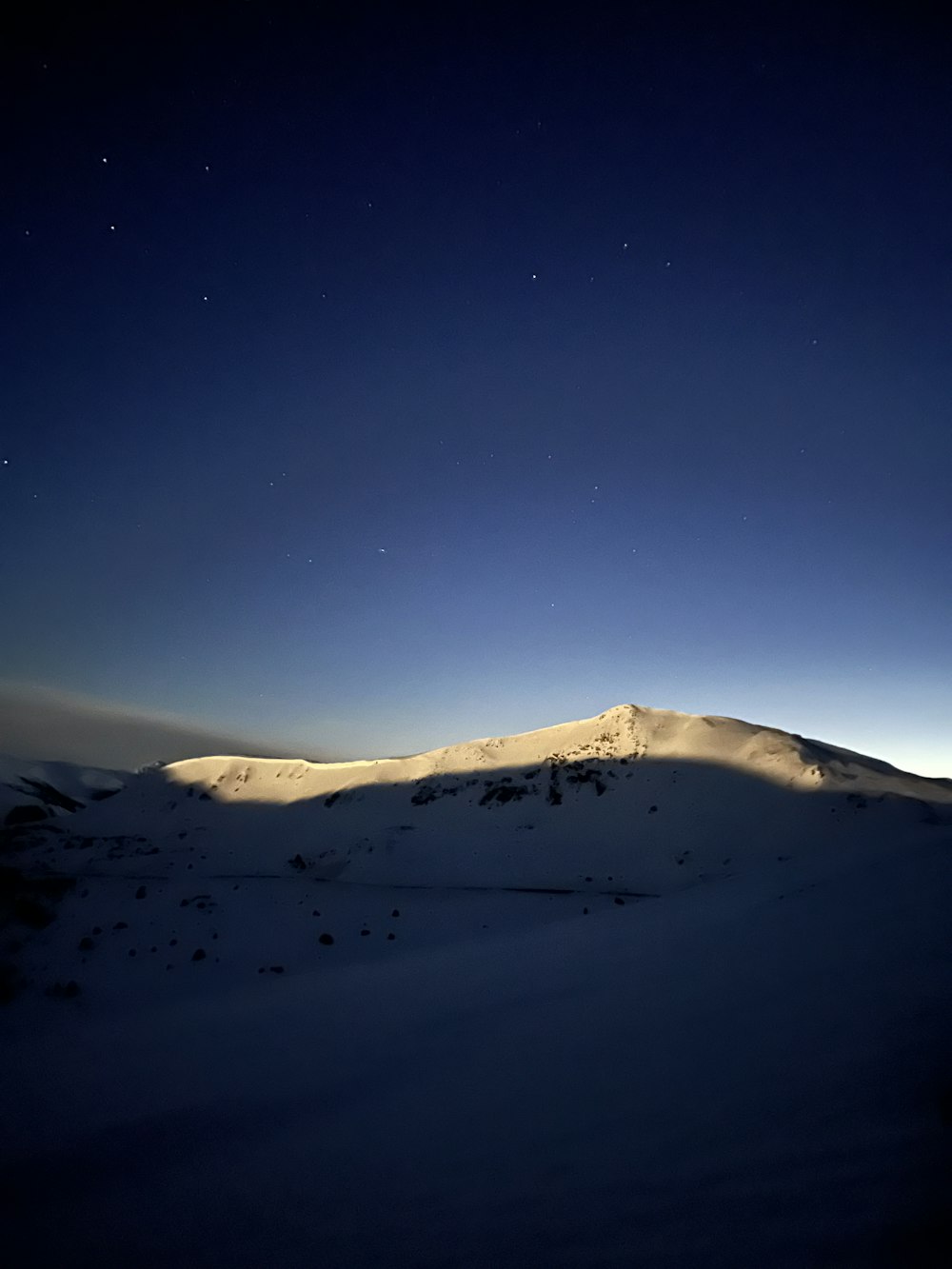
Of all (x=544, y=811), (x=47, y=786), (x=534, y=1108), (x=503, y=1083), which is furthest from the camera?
(x=47, y=786)

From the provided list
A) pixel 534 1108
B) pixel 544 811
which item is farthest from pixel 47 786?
pixel 534 1108

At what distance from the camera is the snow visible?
72.1 inches

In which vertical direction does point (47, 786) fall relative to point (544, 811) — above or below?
below

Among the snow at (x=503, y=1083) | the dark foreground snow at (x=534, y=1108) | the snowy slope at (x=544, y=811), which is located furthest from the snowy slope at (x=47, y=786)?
the dark foreground snow at (x=534, y=1108)

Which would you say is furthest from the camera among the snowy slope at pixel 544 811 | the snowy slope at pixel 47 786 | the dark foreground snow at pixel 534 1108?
the snowy slope at pixel 47 786

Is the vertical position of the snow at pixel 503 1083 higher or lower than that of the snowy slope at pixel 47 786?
higher

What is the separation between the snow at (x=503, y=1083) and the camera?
1830mm

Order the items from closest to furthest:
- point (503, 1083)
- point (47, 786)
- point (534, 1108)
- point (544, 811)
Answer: point (534, 1108)
point (503, 1083)
point (544, 811)
point (47, 786)

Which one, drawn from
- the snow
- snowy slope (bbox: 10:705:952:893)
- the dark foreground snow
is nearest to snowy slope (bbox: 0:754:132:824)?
snowy slope (bbox: 10:705:952:893)

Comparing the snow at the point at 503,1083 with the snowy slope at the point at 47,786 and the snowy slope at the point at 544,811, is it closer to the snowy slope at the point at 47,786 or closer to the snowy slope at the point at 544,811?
the snowy slope at the point at 544,811

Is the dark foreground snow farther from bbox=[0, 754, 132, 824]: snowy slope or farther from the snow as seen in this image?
bbox=[0, 754, 132, 824]: snowy slope

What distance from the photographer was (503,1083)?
268 centimetres

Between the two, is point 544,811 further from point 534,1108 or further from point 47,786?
point 47,786

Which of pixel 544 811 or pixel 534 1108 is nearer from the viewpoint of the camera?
pixel 534 1108
